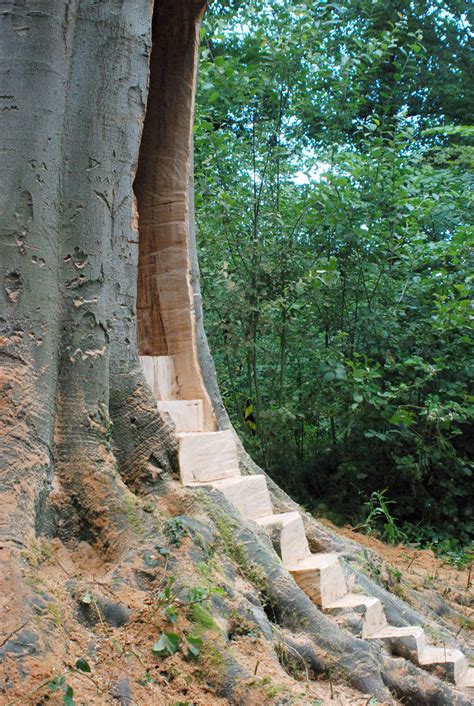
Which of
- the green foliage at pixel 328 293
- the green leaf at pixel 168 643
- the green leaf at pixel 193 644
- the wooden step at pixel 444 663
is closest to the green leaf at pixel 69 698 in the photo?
the green leaf at pixel 168 643

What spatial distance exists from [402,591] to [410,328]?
3787mm

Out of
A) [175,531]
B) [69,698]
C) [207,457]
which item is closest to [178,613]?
[175,531]

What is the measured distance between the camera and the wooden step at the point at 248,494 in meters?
4.02

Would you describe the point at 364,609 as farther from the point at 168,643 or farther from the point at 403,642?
the point at 168,643

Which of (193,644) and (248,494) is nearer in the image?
(193,644)

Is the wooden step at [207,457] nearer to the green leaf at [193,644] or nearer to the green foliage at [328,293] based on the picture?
the green leaf at [193,644]

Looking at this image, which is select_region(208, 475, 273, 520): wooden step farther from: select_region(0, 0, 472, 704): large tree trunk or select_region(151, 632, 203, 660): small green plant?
select_region(151, 632, 203, 660): small green plant

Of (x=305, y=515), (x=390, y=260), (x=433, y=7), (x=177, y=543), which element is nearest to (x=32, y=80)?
(x=177, y=543)

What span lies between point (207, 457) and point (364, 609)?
103cm

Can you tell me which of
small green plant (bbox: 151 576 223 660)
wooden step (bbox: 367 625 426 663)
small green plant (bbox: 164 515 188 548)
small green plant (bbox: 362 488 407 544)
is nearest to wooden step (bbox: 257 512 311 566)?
wooden step (bbox: 367 625 426 663)

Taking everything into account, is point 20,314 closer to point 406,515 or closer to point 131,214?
point 131,214

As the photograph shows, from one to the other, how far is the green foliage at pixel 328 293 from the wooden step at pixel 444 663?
337cm

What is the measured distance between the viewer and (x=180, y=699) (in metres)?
2.72

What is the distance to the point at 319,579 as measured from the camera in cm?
398
